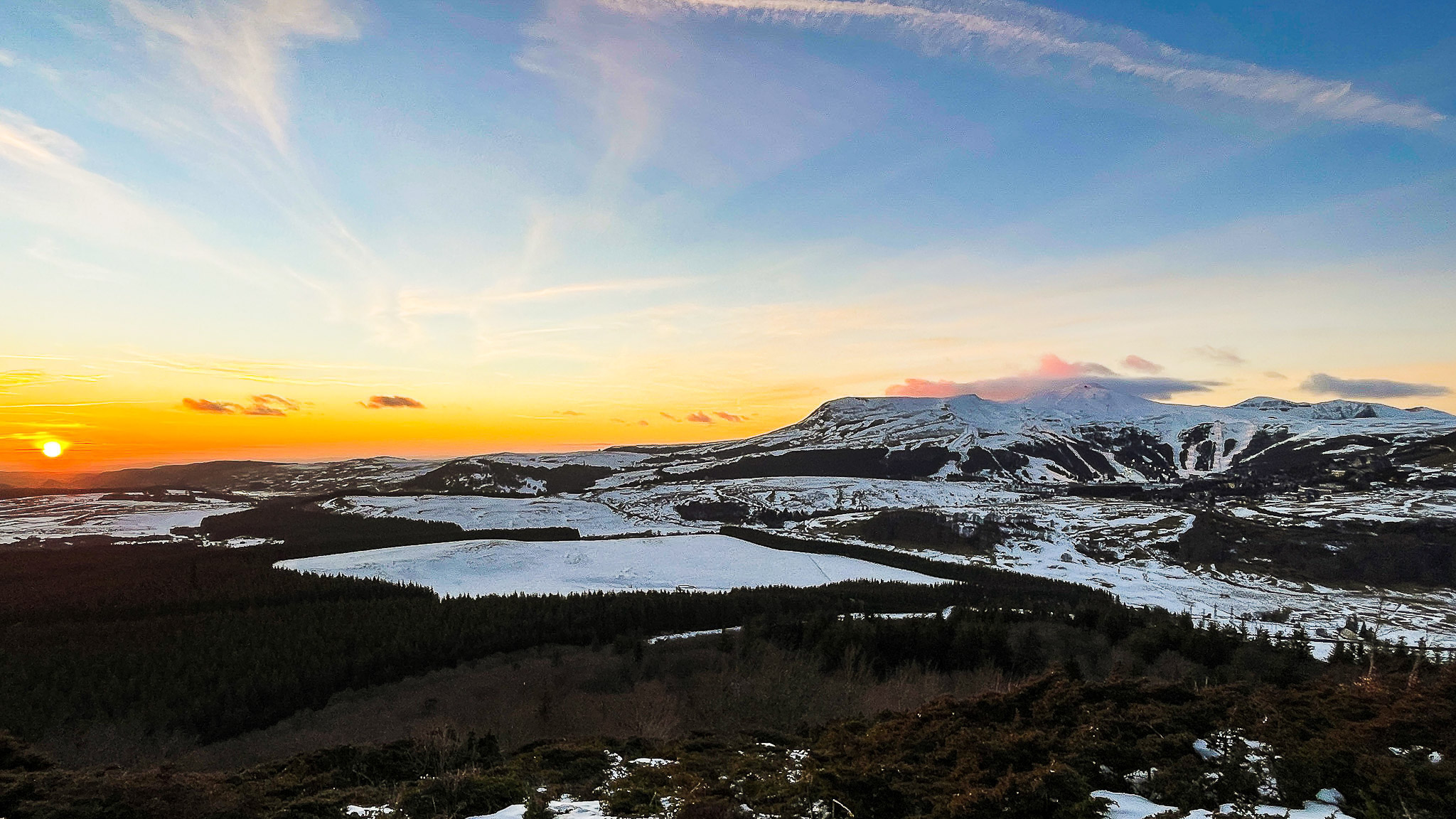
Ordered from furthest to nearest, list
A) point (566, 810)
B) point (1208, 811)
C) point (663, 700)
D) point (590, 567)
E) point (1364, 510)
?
point (1364, 510) → point (590, 567) → point (663, 700) → point (566, 810) → point (1208, 811)

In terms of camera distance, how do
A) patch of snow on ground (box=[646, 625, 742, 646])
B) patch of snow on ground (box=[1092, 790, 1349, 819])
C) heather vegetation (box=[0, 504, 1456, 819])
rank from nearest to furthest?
patch of snow on ground (box=[1092, 790, 1349, 819]) → heather vegetation (box=[0, 504, 1456, 819]) → patch of snow on ground (box=[646, 625, 742, 646])

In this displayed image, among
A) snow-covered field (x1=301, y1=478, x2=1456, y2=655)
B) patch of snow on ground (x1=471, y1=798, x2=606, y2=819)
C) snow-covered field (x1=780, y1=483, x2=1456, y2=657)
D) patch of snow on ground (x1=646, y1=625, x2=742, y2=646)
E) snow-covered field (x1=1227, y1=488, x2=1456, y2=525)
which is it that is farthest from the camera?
snow-covered field (x1=1227, y1=488, x2=1456, y2=525)

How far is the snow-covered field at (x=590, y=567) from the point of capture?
120625 millimetres

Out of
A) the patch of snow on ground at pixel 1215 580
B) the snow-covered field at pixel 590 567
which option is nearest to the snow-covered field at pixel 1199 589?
the patch of snow on ground at pixel 1215 580

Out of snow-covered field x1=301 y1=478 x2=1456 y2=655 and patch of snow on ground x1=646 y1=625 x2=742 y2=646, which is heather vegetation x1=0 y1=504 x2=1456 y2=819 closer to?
patch of snow on ground x1=646 y1=625 x2=742 y2=646

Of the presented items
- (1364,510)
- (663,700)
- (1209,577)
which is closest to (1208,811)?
(663,700)

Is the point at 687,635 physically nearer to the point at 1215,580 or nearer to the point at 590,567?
the point at 590,567

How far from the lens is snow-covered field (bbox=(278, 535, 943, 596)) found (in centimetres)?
12062

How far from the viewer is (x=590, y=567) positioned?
133375 millimetres

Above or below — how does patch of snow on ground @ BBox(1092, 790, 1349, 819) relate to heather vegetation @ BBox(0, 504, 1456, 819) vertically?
above

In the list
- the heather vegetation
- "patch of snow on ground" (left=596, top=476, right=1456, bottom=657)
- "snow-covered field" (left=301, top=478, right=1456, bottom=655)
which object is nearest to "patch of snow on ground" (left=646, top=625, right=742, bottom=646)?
the heather vegetation

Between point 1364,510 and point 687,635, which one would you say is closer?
point 687,635

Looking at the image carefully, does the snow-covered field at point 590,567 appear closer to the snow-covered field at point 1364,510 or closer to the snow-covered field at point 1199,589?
the snow-covered field at point 1199,589

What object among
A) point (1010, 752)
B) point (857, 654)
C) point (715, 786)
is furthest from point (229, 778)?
point (857, 654)
